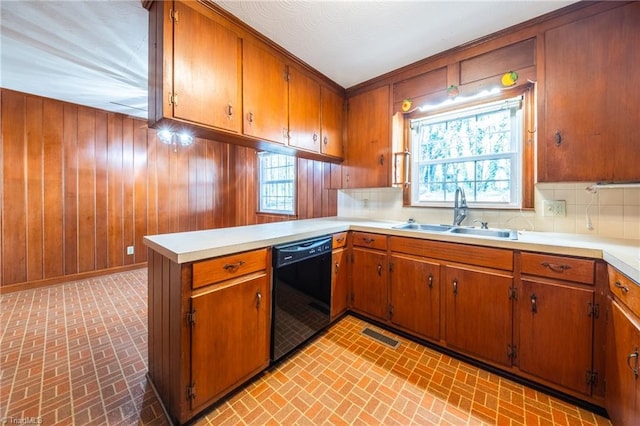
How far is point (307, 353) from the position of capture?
1.94 m

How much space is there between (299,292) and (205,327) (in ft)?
2.30

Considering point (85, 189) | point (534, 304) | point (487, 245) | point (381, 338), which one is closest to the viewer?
point (534, 304)

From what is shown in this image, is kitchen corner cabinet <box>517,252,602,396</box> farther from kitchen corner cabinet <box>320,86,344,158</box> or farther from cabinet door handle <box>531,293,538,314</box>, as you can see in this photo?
kitchen corner cabinet <box>320,86,344,158</box>

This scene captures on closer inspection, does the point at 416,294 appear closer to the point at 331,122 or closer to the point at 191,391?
the point at 191,391

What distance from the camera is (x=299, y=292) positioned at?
186cm

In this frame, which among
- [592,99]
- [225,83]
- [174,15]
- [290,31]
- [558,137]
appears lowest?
[558,137]

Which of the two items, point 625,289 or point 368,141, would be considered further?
point 368,141

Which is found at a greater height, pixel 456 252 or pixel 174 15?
pixel 174 15

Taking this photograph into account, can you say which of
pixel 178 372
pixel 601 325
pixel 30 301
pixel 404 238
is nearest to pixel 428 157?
pixel 404 238

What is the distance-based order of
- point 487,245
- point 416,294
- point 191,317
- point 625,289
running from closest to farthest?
point 625,289, point 191,317, point 487,245, point 416,294

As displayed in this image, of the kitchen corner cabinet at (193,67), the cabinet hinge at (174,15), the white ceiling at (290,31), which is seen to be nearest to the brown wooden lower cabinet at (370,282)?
the kitchen corner cabinet at (193,67)

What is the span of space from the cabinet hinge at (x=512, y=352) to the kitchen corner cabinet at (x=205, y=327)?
5.24 ft

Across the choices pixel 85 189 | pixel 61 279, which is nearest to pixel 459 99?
pixel 85 189

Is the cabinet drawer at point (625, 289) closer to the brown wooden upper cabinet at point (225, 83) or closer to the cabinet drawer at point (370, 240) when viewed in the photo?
the cabinet drawer at point (370, 240)
